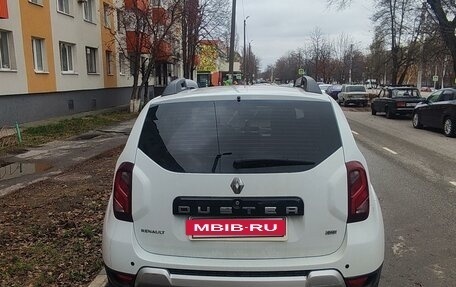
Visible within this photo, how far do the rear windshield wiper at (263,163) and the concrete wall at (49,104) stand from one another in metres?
15.9

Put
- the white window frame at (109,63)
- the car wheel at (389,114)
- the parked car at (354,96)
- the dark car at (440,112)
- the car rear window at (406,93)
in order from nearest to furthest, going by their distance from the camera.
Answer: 1. the dark car at (440,112)
2. the car rear window at (406,93)
3. the car wheel at (389,114)
4. the white window frame at (109,63)
5. the parked car at (354,96)

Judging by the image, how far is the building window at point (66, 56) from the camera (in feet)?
75.5

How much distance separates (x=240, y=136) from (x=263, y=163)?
0.26m

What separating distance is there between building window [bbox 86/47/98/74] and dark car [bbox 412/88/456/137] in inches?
718

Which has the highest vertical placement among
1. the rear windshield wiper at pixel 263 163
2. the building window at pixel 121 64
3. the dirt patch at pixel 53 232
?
the building window at pixel 121 64

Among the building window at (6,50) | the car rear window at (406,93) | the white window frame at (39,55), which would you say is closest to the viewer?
the building window at (6,50)

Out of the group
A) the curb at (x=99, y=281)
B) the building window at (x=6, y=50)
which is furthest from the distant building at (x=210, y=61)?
the curb at (x=99, y=281)

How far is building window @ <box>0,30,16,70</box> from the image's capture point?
17.5 metres

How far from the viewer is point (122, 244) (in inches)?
113

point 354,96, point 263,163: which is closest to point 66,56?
point 354,96

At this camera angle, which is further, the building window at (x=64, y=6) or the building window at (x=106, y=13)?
the building window at (x=106, y=13)

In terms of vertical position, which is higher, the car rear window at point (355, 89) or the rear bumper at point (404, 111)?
the car rear window at point (355, 89)

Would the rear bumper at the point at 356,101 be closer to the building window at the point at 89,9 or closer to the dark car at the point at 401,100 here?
the dark car at the point at 401,100

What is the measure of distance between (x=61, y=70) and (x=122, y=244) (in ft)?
70.1
